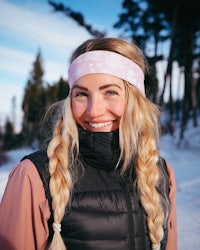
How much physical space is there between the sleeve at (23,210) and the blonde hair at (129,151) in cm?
9

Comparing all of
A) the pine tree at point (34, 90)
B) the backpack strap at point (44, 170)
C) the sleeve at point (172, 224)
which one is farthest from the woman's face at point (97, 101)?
the pine tree at point (34, 90)

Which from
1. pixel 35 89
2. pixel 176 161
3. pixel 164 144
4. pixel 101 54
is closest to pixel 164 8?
pixel 164 144

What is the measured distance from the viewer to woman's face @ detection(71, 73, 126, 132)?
1.68 m

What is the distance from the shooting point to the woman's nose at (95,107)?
1.65 meters

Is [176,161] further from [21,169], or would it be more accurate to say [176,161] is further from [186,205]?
[21,169]

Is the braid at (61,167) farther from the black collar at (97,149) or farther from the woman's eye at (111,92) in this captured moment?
the woman's eye at (111,92)

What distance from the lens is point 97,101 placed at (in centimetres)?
167

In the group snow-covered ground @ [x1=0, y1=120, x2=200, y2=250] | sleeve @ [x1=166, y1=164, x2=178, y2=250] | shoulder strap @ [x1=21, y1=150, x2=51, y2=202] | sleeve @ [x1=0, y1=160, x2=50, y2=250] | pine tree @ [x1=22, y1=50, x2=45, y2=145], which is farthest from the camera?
pine tree @ [x1=22, y1=50, x2=45, y2=145]

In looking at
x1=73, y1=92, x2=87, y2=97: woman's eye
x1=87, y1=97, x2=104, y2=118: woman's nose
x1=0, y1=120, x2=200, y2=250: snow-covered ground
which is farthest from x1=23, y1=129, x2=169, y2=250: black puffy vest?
x1=0, y1=120, x2=200, y2=250: snow-covered ground

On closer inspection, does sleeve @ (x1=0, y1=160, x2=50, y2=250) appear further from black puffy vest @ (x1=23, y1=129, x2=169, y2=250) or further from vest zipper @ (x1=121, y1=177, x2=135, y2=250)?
vest zipper @ (x1=121, y1=177, x2=135, y2=250)

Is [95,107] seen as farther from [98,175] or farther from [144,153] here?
[144,153]

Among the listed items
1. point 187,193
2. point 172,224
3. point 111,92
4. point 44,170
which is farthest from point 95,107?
point 187,193

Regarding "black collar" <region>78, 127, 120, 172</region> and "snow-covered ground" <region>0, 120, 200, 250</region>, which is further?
"snow-covered ground" <region>0, 120, 200, 250</region>

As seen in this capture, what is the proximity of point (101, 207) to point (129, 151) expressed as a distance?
435 millimetres
